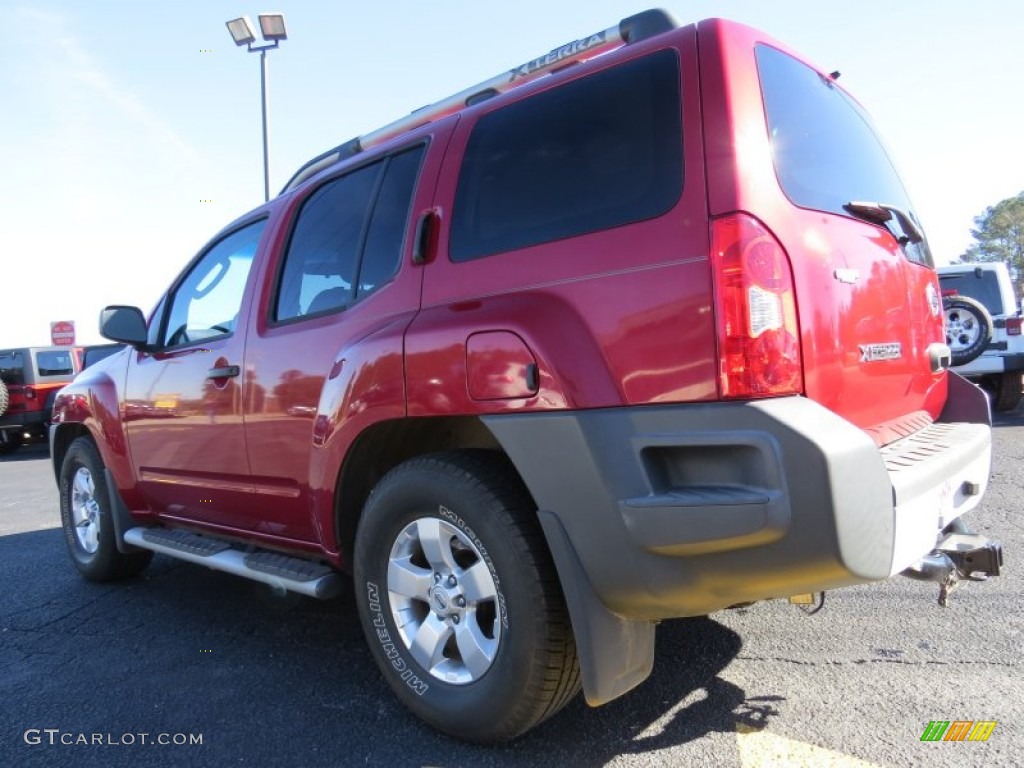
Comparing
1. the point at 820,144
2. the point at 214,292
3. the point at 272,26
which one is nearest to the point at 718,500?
the point at 820,144

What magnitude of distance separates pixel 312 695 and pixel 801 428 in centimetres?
205

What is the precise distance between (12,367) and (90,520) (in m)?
10.7

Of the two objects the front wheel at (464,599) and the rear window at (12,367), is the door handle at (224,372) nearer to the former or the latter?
the front wheel at (464,599)

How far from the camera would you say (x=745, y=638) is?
2953 mm

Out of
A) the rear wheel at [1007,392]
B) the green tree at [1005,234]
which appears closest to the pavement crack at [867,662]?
the rear wheel at [1007,392]

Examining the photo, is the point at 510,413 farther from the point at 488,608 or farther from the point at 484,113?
the point at 484,113

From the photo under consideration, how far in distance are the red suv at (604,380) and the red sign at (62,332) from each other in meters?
21.9

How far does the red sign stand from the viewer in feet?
69.5

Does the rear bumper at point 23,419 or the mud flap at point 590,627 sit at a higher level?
the rear bumper at point 23,419

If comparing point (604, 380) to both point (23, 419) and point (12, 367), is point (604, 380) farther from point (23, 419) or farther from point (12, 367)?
point (12, 367)

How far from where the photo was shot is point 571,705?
2.48 meters

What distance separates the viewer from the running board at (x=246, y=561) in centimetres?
270

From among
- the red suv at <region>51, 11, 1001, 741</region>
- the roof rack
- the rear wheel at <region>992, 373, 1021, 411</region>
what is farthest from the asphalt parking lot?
the rear wheel at <region>992, 373, 1021, 411</region>

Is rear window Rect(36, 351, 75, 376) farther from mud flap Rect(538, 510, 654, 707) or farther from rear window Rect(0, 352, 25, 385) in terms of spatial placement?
mud flap Rect(538, 510, 654, 707)
